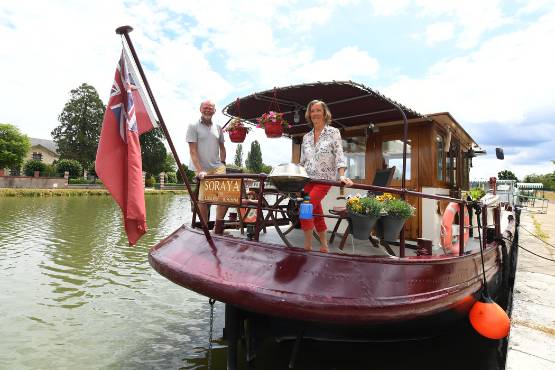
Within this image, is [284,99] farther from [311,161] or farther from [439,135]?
[439,135]

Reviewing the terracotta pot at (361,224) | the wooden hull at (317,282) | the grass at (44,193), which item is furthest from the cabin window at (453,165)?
the grass at (44,193)

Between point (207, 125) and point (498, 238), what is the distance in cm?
476

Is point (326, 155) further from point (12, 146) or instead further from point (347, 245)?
point (12, 146)

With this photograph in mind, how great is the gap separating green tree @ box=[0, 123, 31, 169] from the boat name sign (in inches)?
2387

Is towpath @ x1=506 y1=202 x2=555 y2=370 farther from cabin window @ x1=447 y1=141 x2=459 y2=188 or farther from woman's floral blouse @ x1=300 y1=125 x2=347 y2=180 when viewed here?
woman's floral blouse @ x1=300 y1=125 x2=347 y2=180

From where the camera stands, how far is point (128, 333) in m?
5.27

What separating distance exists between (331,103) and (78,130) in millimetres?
59586

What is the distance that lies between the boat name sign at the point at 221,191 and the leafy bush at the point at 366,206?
106 cm

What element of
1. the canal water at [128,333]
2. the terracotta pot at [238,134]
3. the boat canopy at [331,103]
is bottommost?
the canal water at [128,333]

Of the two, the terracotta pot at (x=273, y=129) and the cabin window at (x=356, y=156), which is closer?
the terracotta pot at (x=273, y=129)

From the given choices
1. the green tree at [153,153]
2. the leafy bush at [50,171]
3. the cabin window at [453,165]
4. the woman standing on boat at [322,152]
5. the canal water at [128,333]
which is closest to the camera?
the woman standing on boat at [322,152]

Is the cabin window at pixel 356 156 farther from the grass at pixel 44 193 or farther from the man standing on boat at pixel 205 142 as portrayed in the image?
the grass at pixel 44 193

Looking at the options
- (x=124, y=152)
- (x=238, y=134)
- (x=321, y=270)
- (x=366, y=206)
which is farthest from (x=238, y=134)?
(x=321, y=270)

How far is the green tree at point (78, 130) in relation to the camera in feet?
185
